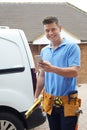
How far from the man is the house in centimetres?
1733

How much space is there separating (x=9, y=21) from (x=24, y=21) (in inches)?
38.5

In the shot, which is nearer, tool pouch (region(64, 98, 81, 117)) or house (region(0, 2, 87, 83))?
tool pouch (region(64, 98, 81, 117))

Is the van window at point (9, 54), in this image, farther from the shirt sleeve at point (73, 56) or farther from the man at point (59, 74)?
the shirt sleeve at point (73, 56)

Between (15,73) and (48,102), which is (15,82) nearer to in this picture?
(15,73)

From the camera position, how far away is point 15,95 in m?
5.58

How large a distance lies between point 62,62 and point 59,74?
0.59 feet

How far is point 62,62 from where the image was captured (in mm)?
3586

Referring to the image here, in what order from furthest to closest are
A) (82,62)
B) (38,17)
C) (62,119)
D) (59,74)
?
1. (38,17)
2. (82,62)
3. (62,119)
4. (59,74)

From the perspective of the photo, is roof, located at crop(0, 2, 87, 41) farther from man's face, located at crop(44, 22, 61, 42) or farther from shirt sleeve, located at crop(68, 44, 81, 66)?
shirt sleeve, located at crop(68, 44, 81, 66)

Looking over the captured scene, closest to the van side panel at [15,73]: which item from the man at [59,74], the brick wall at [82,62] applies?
the man at [59,74]

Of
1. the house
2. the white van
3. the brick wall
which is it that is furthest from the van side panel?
the house

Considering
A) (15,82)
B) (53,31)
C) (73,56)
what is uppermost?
(53,31)

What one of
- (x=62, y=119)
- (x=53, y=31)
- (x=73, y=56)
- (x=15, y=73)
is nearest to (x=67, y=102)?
(x=62, y=119)

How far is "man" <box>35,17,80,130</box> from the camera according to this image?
3545 mm
